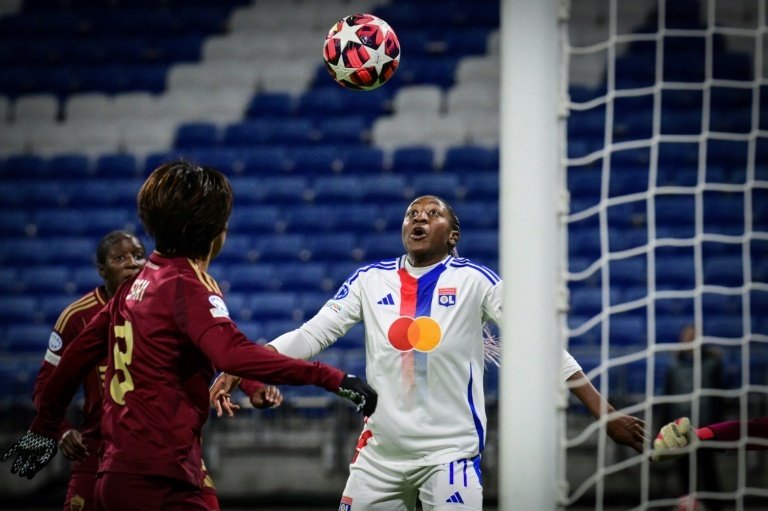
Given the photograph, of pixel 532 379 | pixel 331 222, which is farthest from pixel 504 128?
pixel 331 222

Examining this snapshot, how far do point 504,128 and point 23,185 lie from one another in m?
9.53

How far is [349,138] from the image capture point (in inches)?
442

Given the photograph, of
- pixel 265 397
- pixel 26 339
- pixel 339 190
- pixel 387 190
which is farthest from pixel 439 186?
pixel 265 397

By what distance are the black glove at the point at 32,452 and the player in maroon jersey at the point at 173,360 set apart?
45cm

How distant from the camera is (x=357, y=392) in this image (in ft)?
9.62

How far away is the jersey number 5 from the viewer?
2.90 meters

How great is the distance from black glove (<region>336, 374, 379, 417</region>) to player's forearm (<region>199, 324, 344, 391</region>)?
73 mm

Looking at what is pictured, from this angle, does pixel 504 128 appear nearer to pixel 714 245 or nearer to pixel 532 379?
pixel 532 379

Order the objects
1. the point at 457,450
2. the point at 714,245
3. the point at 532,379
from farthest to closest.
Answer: the point at 714,245 < the point at 457,450 < the point at 532,379

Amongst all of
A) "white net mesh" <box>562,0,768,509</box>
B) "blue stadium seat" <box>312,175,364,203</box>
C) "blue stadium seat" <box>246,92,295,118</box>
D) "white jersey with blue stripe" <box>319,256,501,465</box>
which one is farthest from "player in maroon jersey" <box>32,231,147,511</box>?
"blue stadium seat" <box>246,92,295,118</box>

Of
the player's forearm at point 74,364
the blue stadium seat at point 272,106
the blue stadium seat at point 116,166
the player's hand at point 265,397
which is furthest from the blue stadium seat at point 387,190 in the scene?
the player's forearm at point 74,364

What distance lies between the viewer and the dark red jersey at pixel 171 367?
281cm

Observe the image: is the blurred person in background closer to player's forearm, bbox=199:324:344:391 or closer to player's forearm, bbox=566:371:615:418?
player's forearm, bbox=566:371:615:418

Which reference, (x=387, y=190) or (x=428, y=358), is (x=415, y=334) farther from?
(x=387, y=190)
